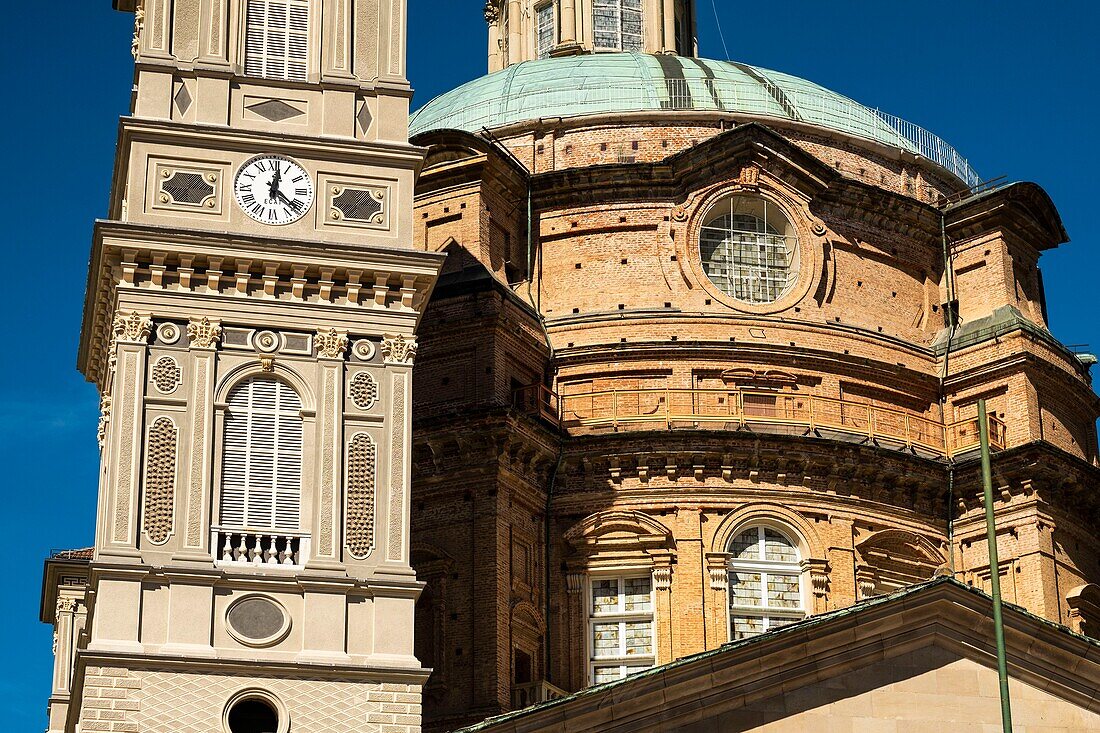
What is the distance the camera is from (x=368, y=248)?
4412 cm

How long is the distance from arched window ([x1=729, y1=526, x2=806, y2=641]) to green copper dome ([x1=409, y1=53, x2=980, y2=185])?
11243 millimetres

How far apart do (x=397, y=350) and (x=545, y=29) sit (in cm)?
3046

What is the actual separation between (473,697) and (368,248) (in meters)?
10.6

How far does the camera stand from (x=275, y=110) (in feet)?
149

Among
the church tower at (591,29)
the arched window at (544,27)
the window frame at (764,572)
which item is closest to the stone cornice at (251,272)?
the window frame at (764,572)

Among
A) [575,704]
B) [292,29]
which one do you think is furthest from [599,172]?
[575,704]

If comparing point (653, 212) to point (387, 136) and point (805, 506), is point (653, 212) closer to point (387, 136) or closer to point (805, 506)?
point (805, 506)

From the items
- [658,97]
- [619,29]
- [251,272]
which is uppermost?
[619,29]

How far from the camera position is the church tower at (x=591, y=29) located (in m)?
70.9

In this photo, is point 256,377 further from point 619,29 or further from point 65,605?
point 619,29

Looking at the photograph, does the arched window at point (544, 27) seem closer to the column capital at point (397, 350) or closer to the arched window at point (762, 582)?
the arched window at point (762, 582)

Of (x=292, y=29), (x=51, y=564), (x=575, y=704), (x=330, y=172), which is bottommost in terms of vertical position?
(x=575, y=704)

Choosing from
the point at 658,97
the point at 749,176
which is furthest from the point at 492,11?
the point at 749,176

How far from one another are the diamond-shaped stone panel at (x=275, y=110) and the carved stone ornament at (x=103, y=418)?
5.84 m
